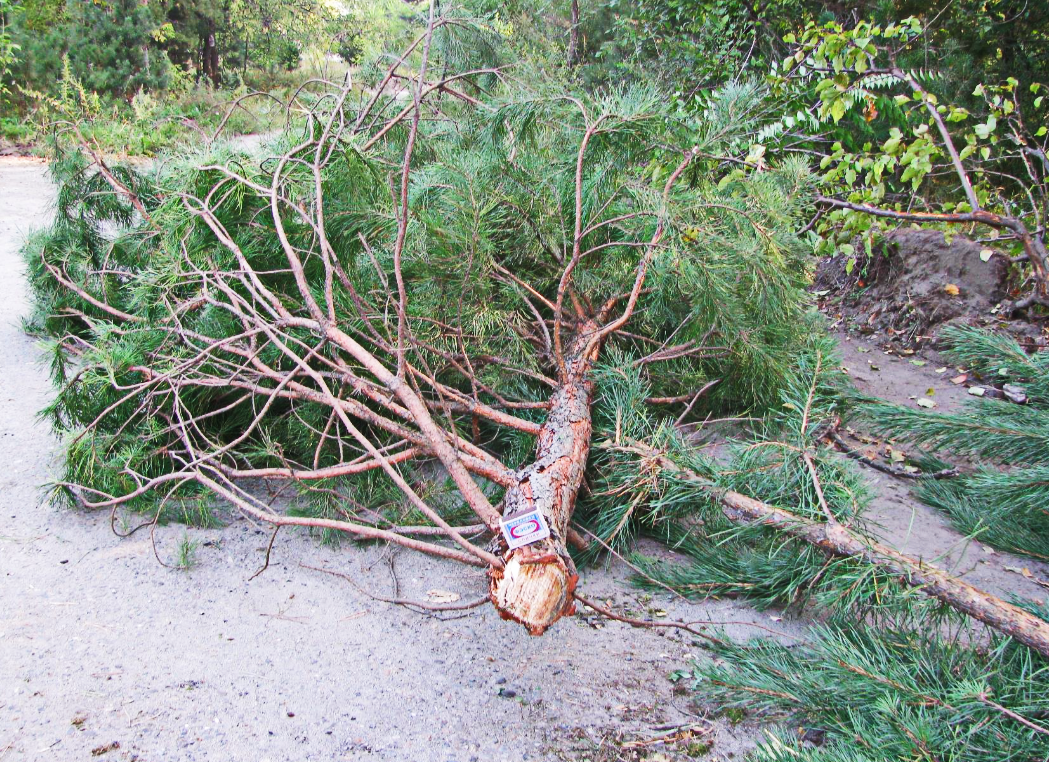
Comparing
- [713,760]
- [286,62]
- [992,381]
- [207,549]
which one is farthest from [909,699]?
[286,62]

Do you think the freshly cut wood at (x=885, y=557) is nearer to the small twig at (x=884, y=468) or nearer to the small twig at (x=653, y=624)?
the small twig at (x=653, y=624)

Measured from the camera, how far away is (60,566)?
217 centimetres

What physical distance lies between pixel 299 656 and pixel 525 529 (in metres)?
0.65

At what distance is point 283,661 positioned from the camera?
180 cm

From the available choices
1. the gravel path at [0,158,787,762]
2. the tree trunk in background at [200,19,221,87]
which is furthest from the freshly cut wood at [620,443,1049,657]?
the tree trunk in background at [200,19,221,87]

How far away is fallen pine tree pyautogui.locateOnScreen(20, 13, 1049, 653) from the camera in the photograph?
95.1 inches

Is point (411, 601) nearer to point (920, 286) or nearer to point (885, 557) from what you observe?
point (885, 557)

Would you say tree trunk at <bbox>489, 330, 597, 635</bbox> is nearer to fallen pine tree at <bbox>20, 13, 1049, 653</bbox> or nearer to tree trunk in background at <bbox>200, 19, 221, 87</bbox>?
fallen pine tree at <bbox>20, 13, 1049, 653</bbox>

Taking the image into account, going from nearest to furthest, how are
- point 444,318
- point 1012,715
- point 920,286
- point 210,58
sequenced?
1. point 1012,715
2. point 444,318
3. point 920,286
4. point 210,58

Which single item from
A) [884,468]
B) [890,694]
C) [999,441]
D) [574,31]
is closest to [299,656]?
[890,694]

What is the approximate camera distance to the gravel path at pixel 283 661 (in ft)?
5.06

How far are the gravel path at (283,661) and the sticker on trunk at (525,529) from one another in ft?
1.05

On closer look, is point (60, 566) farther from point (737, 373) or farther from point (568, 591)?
point (737, 373)

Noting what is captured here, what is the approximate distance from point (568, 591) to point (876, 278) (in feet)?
14.0
